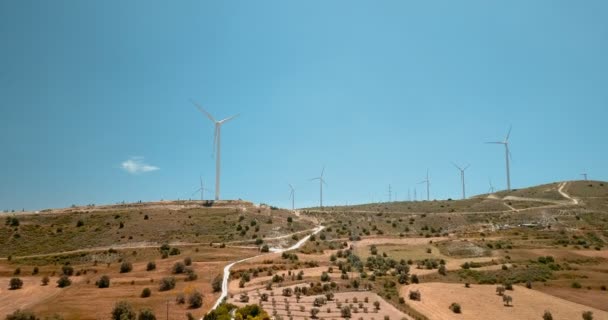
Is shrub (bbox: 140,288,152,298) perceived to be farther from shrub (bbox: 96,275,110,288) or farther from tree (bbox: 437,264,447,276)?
tree (bbox: 437,264,447,276)

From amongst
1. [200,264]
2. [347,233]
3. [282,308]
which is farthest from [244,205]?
[282,308]

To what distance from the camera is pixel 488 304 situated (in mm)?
50219

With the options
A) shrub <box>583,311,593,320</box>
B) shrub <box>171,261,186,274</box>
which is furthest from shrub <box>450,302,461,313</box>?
shrub <box>171,261,186,274</box>

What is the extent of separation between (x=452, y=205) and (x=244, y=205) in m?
69.0

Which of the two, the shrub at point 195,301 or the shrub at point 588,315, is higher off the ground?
the shrub at point 195,301

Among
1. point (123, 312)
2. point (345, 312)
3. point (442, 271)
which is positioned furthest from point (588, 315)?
point (123, 312)

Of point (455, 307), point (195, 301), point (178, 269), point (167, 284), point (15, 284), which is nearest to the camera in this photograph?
point (195, 301)

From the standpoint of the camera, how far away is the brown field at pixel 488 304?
149 ft

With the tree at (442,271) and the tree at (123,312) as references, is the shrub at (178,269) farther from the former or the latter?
the tree at (442,271)

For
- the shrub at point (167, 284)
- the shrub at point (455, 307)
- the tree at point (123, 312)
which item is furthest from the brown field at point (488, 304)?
the shrub at point (167, 284)

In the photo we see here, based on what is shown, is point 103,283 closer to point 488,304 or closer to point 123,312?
point 123,312

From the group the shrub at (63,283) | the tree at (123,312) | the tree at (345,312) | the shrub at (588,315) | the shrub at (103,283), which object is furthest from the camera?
the shrub at (63,283)

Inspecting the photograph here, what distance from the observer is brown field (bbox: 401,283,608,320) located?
45.3 metres

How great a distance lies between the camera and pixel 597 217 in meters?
114
